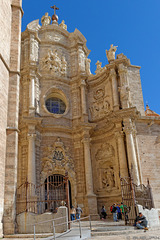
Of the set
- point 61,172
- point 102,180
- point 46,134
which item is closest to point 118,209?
point 102,180

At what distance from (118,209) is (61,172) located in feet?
16.6

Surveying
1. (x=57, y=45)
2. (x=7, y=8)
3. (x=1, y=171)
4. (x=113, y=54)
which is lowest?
(x=1, y=171)

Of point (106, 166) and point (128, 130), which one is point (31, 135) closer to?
point (106, 166)

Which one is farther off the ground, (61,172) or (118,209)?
(61,172)

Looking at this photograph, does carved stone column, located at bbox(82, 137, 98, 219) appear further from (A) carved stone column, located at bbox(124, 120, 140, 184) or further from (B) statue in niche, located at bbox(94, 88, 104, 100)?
(B) statue in niche, located at bbox(94, 88, 104, 100)

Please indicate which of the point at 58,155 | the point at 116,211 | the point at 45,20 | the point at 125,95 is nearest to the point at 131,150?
the point at 125,95

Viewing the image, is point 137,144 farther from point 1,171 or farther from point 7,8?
point 7,8

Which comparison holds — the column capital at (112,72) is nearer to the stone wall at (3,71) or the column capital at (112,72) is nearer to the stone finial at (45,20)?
the stone finial at (45,20)

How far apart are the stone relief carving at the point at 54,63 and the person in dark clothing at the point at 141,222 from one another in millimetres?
13607

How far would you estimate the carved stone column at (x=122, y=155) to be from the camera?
54.1 feet

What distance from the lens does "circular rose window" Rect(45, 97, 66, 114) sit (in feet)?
67.3

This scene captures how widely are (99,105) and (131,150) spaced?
5.31 m

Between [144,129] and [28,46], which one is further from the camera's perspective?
[28,46]

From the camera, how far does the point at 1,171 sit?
409 inches
